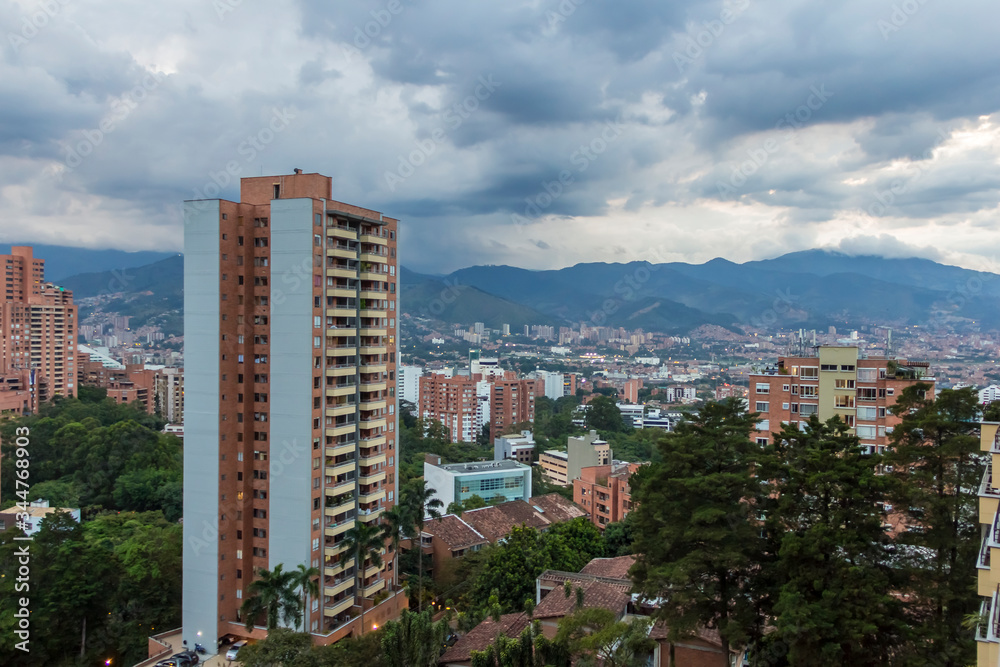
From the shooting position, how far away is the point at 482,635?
1688cm

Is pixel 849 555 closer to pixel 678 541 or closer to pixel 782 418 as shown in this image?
pixel 678 541

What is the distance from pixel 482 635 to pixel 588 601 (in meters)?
2.94

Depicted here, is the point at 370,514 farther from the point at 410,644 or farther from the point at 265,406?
the point at 410,644

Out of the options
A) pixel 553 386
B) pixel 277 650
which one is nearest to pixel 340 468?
pixel 277 650

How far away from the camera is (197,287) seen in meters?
20.4

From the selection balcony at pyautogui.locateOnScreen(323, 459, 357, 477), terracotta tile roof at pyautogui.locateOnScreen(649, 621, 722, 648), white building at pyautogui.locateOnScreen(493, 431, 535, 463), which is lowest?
white building at pyautogui.locateOnScreen(493, 431, 535, 463)

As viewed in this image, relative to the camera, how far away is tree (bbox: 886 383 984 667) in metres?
10.6

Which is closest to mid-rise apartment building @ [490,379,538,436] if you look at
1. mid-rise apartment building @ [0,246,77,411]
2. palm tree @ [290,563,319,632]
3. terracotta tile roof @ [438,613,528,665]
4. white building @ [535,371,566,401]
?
white building @ [535,371,566,401]

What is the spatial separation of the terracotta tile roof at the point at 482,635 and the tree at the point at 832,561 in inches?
280

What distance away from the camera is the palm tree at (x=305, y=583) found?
744 inches

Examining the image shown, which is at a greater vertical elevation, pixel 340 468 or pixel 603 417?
pixel 340 468

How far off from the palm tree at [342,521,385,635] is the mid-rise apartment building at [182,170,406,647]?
333 mm

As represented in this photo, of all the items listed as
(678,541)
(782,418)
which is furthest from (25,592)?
(782,418)

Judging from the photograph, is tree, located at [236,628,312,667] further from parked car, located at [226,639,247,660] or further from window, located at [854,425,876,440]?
window, located at [854,425,876,440]
